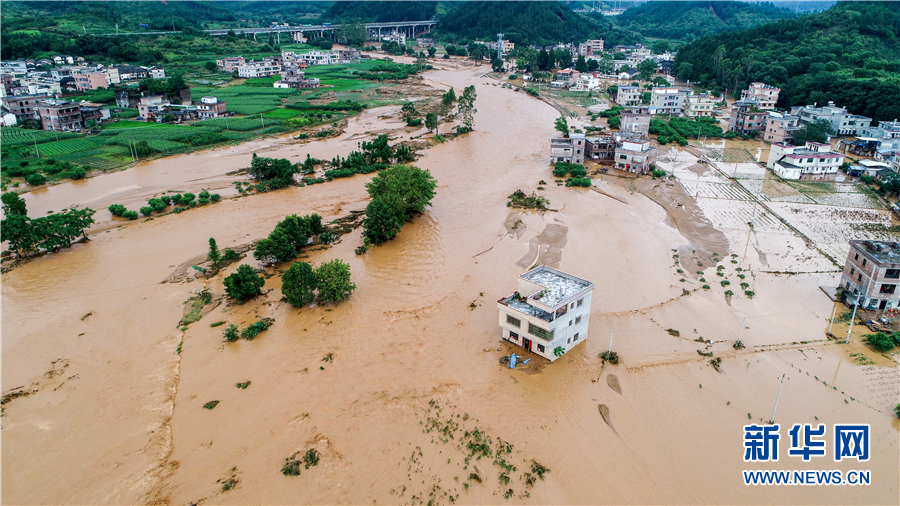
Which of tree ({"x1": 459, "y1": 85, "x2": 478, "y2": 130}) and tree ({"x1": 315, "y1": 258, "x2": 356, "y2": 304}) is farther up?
tree ({"x1": 459, "y1": 85, "x2": 478, "y2": 130})

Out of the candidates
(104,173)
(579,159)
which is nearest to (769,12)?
(579,159)

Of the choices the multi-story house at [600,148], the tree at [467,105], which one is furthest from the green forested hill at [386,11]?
the multi-story house at [600,148]

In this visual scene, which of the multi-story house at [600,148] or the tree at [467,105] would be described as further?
the tree at [467,105]

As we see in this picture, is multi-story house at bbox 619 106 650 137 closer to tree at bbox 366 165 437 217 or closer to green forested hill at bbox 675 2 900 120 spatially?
green forested hill at bbox 675 2 900 120

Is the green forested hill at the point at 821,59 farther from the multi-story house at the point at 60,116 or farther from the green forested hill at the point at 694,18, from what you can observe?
the multi-story house at the point at 60,116

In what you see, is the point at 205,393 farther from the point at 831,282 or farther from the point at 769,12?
the point at 769,12

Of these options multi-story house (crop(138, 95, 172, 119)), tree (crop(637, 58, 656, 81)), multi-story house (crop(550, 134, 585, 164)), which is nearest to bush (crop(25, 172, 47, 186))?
multi-story house (crop(138, 95, 172, 119))

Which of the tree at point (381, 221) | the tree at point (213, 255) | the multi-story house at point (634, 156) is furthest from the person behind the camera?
the multi-story house at point (634, 156)
